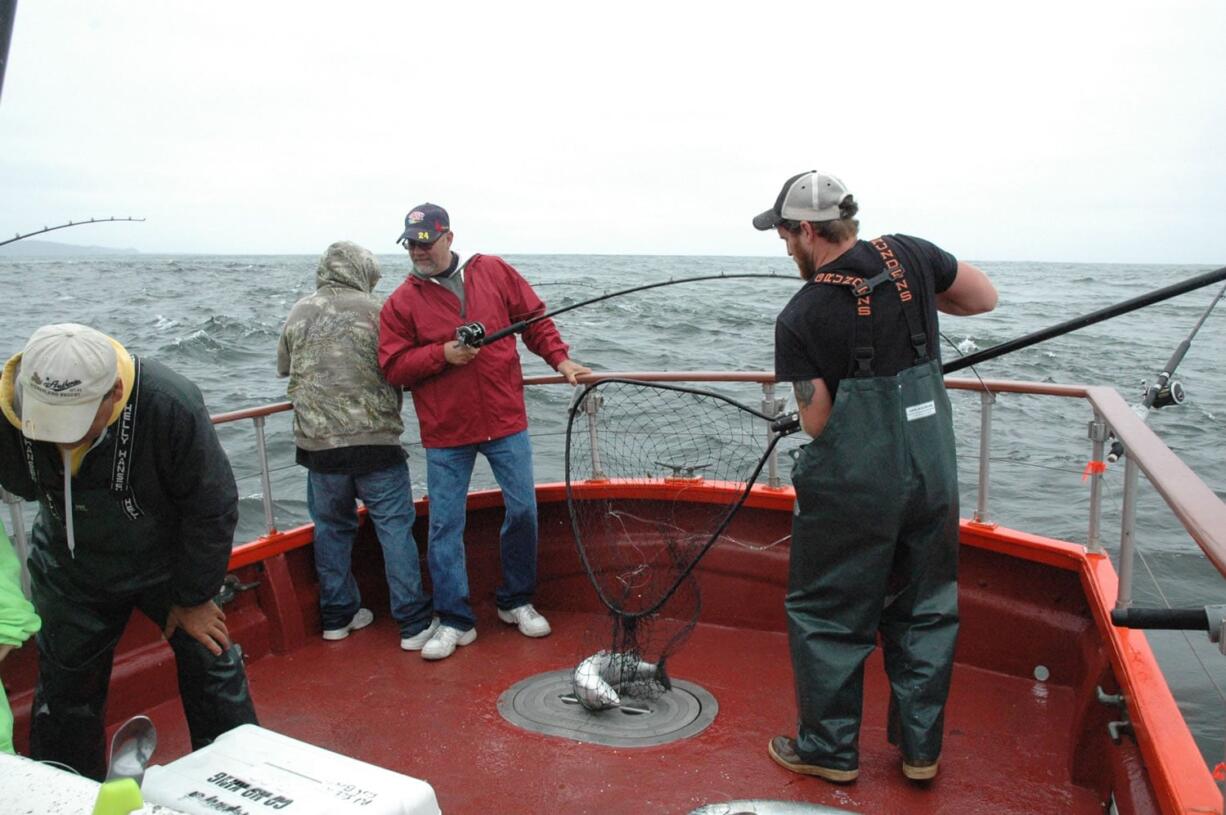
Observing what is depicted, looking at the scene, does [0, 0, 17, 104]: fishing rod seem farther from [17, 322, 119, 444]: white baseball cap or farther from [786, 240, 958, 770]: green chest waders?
[786, 240, 958, 770]: green chest waders

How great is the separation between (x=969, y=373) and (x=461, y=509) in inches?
407

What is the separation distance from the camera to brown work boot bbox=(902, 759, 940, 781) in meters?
3.08

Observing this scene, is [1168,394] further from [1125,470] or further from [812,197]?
[812,197]

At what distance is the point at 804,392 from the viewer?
2.81 meters

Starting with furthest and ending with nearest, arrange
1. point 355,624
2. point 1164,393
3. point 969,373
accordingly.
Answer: point 969,373 → point 355,624 → point 1164,393

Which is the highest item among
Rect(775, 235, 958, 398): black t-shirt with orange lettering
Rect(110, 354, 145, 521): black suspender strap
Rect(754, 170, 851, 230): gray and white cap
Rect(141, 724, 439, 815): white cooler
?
Rect(754, 170, 851, 230): gray and white cap

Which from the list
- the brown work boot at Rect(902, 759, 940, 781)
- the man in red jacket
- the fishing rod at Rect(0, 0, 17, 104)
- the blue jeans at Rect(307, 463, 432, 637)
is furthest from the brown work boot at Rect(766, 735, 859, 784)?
the fishing rod at Rect(0, 0, 17, 104)

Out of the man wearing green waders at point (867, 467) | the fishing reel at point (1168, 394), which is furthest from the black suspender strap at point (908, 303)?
the fishing reel at point (1168, 394)

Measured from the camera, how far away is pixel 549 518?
489 centimetres

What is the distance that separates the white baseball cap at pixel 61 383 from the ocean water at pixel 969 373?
206 centimetres

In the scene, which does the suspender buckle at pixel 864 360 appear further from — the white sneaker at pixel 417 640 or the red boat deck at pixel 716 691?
the white sneaker at pixel 417 640

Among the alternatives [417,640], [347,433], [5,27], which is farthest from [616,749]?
[5,27]

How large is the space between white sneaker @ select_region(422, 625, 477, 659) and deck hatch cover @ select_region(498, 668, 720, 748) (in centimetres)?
42

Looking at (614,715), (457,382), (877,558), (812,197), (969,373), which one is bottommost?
(614,715)
